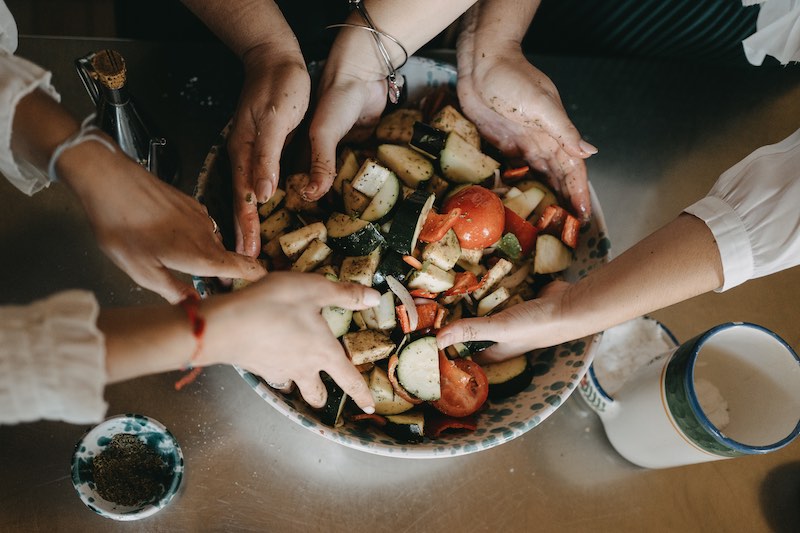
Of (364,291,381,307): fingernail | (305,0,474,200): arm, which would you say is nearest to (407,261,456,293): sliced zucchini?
(364,291,381,307): fingernail

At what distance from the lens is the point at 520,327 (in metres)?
1.10

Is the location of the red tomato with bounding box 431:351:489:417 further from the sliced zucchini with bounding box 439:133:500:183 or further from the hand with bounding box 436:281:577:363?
the sliced zucchini with bounding box 439:133:500:183

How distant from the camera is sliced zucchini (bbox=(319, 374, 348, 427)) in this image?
3.42ft

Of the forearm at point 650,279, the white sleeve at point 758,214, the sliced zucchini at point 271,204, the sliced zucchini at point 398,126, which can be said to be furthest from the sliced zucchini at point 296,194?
the white sleeve at point 758,214

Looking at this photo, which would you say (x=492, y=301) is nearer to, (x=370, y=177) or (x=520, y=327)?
(x=520, y=327)

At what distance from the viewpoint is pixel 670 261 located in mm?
1034

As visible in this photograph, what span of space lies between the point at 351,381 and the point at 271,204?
438mm

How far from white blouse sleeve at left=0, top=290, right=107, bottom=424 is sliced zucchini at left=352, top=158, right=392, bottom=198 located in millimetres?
634

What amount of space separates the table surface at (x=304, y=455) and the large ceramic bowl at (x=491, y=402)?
19 centimetres

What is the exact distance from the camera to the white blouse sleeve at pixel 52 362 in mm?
674

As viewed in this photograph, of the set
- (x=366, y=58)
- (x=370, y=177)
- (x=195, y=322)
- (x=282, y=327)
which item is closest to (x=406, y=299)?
→ (x=370, y=177)

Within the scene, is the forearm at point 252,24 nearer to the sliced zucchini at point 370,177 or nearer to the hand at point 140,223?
the sliced zucchini at point 370,177

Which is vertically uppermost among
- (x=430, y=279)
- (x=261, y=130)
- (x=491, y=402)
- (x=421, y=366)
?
(x=261, y=130)

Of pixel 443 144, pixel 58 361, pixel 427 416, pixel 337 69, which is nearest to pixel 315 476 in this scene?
pixel 427 416
